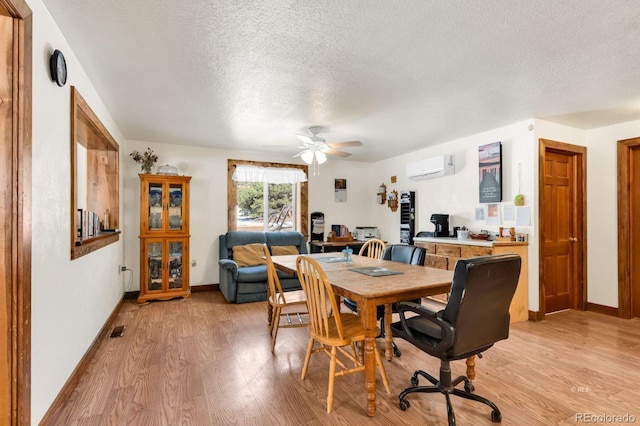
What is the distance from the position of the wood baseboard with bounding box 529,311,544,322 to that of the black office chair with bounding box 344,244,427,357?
1.73 meters

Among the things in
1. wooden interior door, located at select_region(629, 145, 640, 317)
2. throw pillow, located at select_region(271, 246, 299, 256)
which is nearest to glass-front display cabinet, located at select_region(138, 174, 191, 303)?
throw pillow, located at select_region(271, 246, 299, 256)

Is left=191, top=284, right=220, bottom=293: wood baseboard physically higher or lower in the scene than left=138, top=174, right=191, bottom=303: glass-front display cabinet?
lower

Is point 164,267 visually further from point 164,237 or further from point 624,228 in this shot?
point 624,228

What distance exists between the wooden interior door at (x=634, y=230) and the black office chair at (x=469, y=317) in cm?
318

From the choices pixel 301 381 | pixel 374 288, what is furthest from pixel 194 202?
pixel 374 288

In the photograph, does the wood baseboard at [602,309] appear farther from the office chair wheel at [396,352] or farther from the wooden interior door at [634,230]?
the office chair wheel at [396,352]

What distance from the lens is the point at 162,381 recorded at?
2314 mm

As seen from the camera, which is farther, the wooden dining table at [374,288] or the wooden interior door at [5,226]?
the wooden dining table at [374,288]

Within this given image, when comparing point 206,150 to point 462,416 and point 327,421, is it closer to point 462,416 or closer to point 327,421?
point 327,421

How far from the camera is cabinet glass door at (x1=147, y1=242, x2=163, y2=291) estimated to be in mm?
4492

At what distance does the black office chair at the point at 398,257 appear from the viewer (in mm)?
2836

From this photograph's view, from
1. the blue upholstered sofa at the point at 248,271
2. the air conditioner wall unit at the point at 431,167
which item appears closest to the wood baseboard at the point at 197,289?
the blue upholstered sofa at the point at 248,271

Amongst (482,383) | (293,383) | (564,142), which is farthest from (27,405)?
(564,142)

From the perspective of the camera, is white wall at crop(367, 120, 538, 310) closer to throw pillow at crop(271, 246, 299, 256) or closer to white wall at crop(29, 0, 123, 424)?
throw pillow at crop(271, 246, 299, 256)
